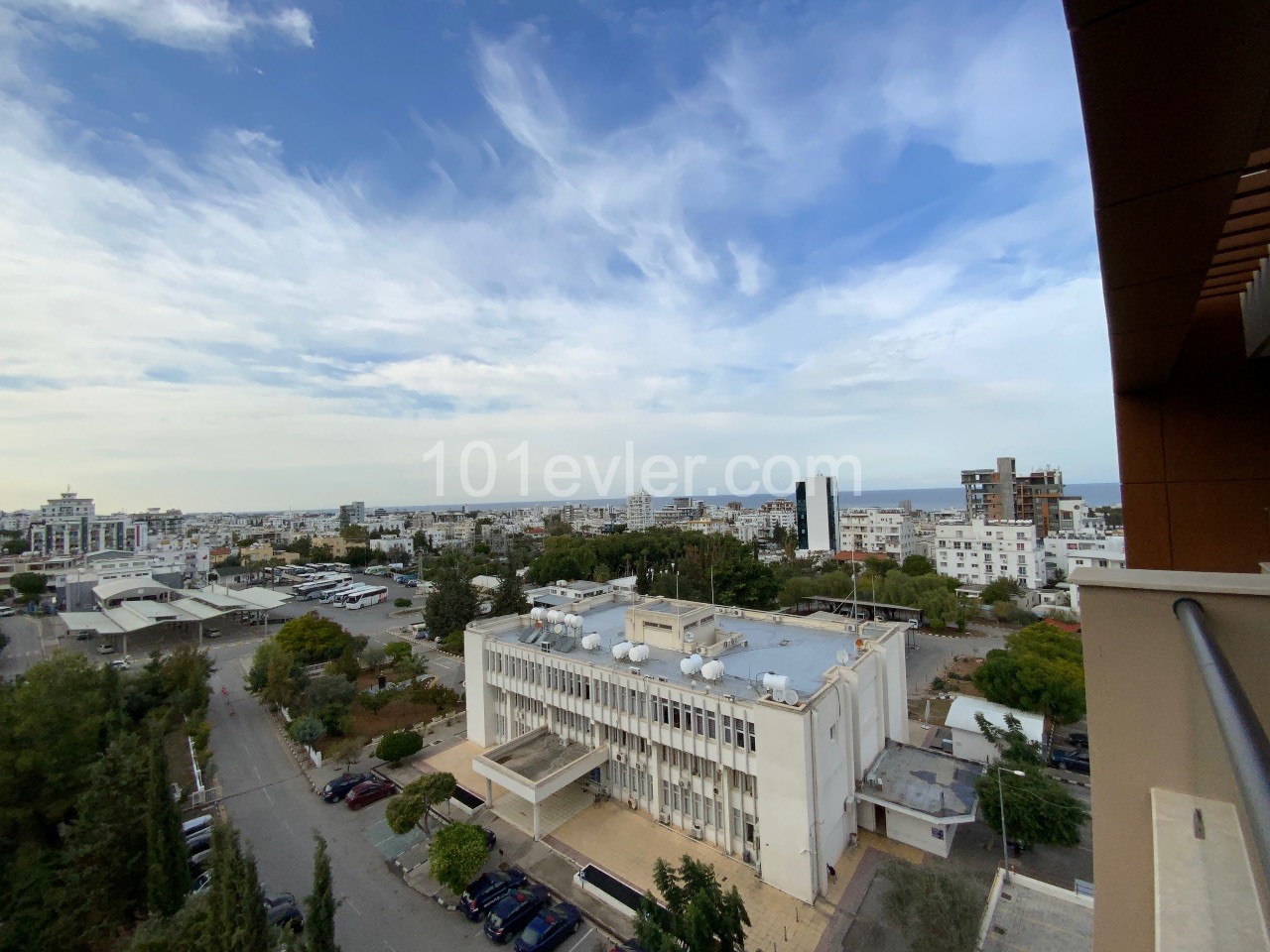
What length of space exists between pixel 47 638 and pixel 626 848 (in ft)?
128

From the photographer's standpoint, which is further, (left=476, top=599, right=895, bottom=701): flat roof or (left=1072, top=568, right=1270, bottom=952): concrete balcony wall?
(left=476, top=599, right=895, bottom=701): flat roof

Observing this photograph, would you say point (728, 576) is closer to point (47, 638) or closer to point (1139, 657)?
point (1139, 657)

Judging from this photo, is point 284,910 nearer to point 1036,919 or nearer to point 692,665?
point 692,665

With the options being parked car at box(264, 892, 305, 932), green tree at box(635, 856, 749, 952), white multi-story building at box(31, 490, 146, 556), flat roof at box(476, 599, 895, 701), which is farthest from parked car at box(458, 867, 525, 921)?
white multi-story building at box(31, 490, 146, 556)

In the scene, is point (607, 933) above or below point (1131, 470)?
below

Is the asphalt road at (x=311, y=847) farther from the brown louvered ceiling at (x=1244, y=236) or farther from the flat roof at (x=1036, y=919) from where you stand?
the brown louvered ceiling at (x=1244, y=236)

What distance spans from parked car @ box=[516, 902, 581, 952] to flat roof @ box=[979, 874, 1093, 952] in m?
6.71

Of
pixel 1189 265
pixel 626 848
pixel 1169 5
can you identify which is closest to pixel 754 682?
pixel 626 848

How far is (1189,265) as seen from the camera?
92.0 inches

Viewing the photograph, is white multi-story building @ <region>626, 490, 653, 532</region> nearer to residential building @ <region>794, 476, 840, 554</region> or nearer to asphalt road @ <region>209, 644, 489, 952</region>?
residential building @ <region>794, 476, 840, 554</region>

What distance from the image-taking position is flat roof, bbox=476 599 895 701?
506 inches

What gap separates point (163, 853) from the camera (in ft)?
32.0

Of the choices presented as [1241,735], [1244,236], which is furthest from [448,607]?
[1241,735]

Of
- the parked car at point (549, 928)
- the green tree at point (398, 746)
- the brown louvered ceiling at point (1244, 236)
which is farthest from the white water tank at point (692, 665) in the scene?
the brown louvered ceiling at point (1244, 236)
